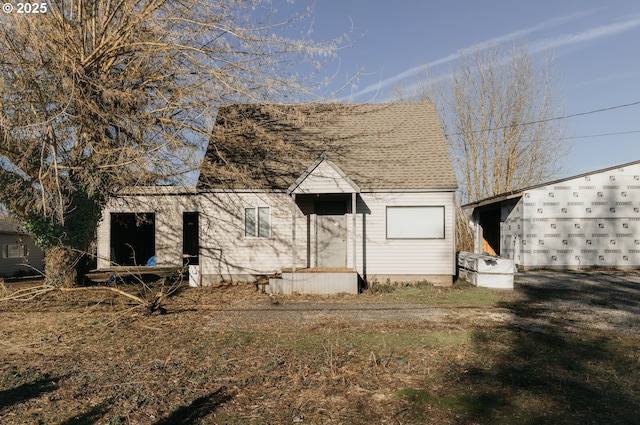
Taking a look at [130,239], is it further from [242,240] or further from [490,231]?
[490,231]

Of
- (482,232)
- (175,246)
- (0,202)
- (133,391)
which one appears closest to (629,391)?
(133,391)

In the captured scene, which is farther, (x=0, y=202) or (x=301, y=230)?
(x=301, y=230)

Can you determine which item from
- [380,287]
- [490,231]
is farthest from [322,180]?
[490,231]

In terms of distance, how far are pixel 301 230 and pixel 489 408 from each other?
10.3m

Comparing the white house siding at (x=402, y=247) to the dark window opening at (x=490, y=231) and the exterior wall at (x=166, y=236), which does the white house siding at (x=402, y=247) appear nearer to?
the exterior wall at (x=166, y=236)

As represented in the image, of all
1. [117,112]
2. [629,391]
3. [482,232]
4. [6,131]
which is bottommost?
[629,391]

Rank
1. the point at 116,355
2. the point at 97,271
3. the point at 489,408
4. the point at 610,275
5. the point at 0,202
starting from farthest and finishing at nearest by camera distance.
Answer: the point at 97,271, the point at 610,275, the point at 0,202, the point at 116,355, the point at 489,408

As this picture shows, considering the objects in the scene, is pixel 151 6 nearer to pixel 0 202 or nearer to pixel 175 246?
pixel 0 202

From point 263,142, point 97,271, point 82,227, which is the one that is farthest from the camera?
point 97,271

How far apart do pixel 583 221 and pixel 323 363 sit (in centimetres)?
1687

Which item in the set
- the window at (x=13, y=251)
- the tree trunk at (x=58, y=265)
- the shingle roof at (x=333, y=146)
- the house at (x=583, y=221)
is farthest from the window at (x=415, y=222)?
the window at (x=13, y=251)

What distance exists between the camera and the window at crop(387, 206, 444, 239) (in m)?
14.3

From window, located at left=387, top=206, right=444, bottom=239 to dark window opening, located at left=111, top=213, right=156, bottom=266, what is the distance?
12.0 metres

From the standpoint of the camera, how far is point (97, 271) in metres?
20.4
